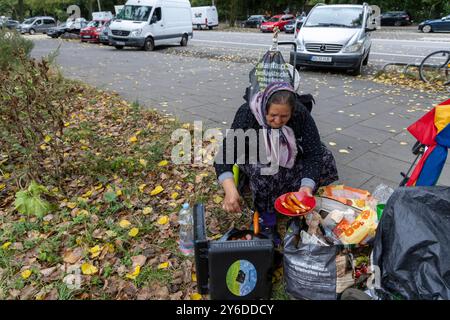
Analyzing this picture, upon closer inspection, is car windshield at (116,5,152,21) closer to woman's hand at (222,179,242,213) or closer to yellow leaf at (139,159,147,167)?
yellow leaf at (139,159,147,167)

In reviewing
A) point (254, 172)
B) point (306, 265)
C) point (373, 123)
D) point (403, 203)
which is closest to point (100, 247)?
point (254, 172)

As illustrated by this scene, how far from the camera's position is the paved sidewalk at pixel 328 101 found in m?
4.00

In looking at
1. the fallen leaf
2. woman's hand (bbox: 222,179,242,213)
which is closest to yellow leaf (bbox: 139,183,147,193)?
the fallen leaf

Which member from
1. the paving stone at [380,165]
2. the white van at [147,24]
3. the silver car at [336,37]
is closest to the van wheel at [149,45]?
the white van at [147,24]

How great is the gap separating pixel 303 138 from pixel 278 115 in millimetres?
374

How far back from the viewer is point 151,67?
10523 mm

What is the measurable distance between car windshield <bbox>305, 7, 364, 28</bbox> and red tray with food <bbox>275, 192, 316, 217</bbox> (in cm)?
852

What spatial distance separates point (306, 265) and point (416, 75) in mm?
8274

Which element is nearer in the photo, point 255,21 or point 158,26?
point 158,26

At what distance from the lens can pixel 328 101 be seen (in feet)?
21.5

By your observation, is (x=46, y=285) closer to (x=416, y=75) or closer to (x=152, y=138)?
(x=152, y=138)

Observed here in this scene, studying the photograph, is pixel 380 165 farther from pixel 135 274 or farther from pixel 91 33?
pixel 91 33

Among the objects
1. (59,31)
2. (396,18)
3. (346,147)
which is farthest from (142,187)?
(396,18)

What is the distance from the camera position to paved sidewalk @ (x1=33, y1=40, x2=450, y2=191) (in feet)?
13.1
